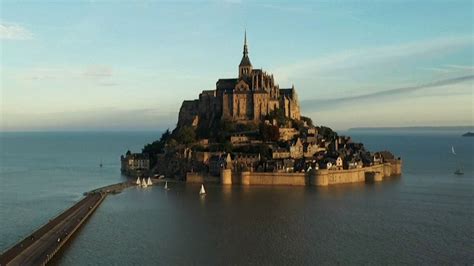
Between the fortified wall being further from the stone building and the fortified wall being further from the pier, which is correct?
the pier

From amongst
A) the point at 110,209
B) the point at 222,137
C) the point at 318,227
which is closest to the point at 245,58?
the point at 222,137

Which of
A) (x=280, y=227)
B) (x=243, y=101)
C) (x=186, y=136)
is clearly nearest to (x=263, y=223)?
(x=280, y=227)

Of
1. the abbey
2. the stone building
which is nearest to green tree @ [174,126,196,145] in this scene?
the abbey

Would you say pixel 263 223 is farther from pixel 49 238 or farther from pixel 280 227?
pixel 49 238

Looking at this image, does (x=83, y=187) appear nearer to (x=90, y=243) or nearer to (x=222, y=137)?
(x=222, y=137)

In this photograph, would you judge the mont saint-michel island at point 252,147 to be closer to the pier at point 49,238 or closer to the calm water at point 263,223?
the calm water at point 263,223

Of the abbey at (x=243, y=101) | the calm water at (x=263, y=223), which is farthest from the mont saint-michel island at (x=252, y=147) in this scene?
the calm water at (x=263, y=223)

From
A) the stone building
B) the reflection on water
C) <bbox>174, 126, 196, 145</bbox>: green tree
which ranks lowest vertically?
the reflection on water
